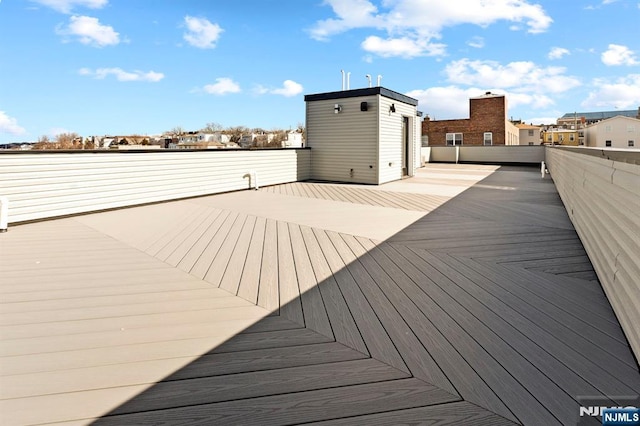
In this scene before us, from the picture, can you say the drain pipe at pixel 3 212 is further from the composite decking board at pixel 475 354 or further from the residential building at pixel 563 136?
the residential building at pixel 563 136

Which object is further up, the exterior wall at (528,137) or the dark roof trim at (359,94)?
the exterior wall at (528,137)

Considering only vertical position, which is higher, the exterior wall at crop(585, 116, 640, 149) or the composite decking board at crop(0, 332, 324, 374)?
the exterior wall at crop(585, 116, 640, 149)

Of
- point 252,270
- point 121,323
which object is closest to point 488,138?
point 252,270

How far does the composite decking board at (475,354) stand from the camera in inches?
53.7

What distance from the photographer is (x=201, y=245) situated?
12.7ft

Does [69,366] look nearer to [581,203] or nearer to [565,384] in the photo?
[565,384]

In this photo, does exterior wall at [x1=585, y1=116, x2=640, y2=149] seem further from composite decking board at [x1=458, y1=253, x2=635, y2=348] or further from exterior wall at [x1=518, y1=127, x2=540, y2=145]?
composite decking board at [x1=458, y1=253, x2=635, y2=348]

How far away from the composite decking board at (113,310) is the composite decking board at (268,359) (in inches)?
24.8

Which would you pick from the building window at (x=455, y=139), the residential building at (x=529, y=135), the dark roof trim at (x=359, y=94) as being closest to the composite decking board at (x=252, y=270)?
the dark roof trim at (x=359, y=94)

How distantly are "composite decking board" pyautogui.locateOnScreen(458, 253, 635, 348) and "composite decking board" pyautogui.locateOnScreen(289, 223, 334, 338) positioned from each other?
126 centimetres

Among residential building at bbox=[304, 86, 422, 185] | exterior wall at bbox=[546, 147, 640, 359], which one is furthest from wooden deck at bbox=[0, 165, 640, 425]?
residential building at bbox=[304, 86, 422, 185]

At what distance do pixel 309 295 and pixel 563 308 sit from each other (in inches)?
63.6

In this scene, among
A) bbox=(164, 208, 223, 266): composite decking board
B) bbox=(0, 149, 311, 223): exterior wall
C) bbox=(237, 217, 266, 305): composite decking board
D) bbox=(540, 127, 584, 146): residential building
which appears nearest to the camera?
bbox=(237, 217, 266, 305): composite decking board

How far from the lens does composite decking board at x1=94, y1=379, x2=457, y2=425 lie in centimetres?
133
